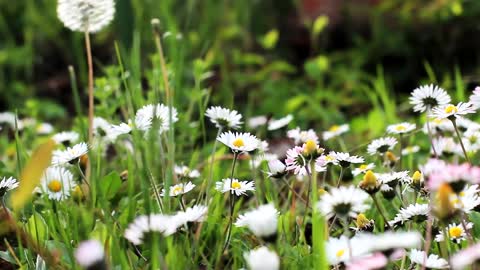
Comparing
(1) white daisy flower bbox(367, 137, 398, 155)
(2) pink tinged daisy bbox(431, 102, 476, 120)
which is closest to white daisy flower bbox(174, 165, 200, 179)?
(1) white daisy flower bbox(367, 137, 398, 155)

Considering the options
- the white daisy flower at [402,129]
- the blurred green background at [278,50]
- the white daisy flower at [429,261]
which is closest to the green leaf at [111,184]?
the white daisy flower at [402,129]

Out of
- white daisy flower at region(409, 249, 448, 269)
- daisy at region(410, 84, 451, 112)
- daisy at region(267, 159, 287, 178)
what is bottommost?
white daisy flower at region(409, 249, 448, 269)

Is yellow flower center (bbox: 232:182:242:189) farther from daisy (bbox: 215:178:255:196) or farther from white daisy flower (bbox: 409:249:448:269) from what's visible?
white daisy flower (bbox: 409:249:448:269)

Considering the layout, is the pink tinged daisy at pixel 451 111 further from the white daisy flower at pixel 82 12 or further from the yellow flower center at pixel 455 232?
the white daisy flower at pixel 82 12

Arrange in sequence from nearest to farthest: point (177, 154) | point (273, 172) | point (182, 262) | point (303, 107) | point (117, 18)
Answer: point (182, 262) < point (273, 172) < point (177, 154) < point (117, 18) < point (303, 107)

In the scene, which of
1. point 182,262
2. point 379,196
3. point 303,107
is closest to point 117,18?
point 303,107

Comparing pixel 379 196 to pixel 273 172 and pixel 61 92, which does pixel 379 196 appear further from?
pixel 61 92
